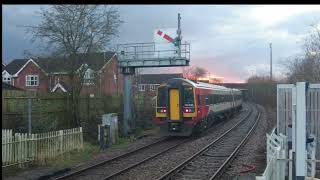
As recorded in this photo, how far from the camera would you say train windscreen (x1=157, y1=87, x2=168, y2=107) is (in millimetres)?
23811

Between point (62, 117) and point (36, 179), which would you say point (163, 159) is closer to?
point (36, 179)

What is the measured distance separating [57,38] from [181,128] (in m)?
7.62

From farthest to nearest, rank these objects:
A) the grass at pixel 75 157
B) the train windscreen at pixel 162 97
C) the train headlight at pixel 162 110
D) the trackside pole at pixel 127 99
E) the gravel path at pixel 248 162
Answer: the trackside pole at pixel 127 99 → the train windscreen at pixel 162 97 → the train headlight at pixel 162 110 → the grass at pixel 75 157 → the gravel path at pixel 248 162

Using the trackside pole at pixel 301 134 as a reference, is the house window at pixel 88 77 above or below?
above

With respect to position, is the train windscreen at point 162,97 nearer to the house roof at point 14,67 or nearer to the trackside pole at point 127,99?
the trackside pole at point 127,99

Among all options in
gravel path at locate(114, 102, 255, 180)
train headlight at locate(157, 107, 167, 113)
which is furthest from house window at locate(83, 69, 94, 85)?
gravel path at locate(114, 102, 255, 180)

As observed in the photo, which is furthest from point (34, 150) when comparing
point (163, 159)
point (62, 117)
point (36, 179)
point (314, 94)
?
point (314, 94)

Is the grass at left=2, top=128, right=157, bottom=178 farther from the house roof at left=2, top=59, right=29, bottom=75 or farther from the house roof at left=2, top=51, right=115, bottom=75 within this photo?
the house roof at left=2, top=59, right=29, bottom=75

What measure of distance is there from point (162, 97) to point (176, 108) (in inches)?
36.5

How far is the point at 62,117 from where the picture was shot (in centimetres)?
2233

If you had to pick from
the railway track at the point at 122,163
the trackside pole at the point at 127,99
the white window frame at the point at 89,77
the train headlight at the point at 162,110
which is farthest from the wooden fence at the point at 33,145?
the trackside pole at the point at 127,99

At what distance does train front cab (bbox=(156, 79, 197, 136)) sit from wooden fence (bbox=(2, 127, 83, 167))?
21.6ft

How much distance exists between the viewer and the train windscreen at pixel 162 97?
78.1 feet

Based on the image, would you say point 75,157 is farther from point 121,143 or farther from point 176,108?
point 176,108
